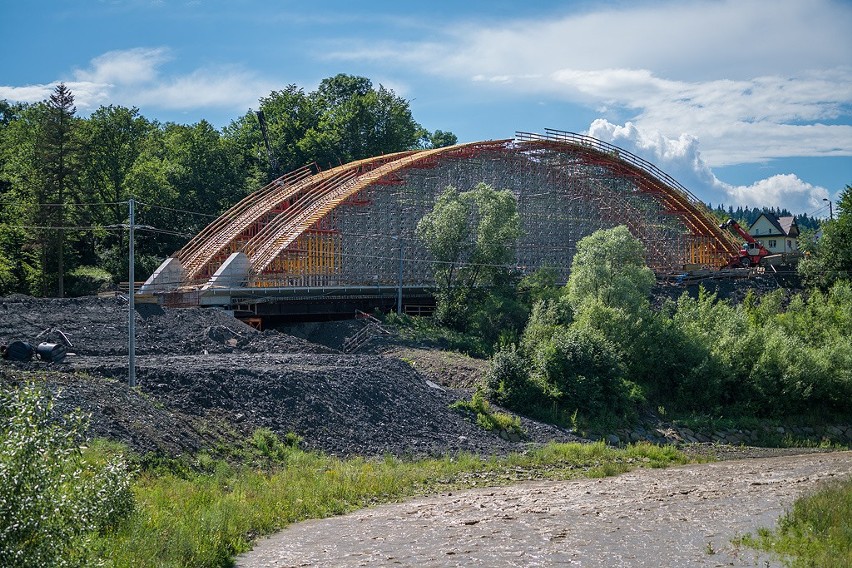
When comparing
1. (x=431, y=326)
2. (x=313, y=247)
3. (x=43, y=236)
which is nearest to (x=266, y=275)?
(x=313, y=247)

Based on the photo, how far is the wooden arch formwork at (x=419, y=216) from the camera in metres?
57.3

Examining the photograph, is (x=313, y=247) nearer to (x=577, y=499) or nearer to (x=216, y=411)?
(x=216, y=411)

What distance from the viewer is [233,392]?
3178cm

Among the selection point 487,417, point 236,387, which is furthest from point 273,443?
point 487,417

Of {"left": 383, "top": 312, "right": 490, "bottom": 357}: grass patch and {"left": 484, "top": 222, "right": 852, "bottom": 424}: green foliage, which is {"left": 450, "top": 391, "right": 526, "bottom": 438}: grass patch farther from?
Answer: {"left": 383, "top": 312, "right": 490, "bottom": 357}: grass patch

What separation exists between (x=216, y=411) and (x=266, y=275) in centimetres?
2438

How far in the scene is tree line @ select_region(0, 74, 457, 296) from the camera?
61812 millimetres

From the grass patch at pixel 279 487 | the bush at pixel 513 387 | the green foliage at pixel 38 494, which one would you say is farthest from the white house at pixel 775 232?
the green foliage at pixel 38 494

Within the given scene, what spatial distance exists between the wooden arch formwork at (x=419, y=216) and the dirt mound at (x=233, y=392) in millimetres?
10562

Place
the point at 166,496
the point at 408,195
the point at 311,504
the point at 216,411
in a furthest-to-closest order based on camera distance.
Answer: the point at 408,195 → the point at 216,411 → the point at 311,504 → the point at 166,496

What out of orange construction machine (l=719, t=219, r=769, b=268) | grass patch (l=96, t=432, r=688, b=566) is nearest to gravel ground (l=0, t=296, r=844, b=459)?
grass patch (l=96, t=432, r=688, b=566)

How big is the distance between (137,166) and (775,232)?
74.7 metres

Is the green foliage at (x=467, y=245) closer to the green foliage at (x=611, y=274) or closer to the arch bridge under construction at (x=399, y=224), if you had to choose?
the arch bridge under construction at (x=399, y=224)

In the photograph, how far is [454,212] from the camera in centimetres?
5534
